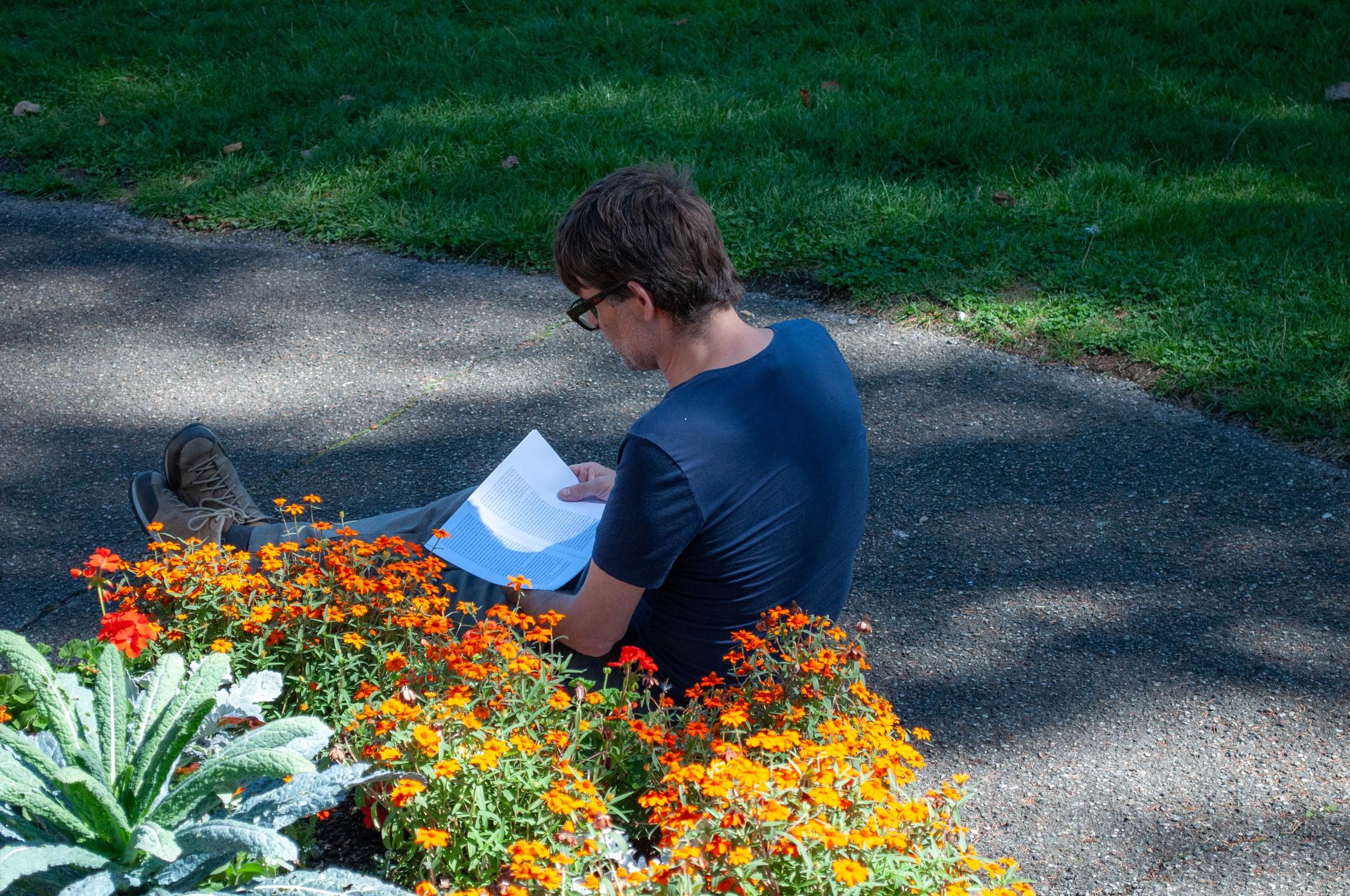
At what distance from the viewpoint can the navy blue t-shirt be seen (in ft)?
6.97

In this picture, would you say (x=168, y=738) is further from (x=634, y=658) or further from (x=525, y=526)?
(x=525, y=526)

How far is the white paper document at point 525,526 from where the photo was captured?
8.57ft

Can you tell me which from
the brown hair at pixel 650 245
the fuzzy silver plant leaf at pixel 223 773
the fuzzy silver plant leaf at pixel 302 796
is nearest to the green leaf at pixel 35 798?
the fuzzy silver plant leaf at pixel 223 773

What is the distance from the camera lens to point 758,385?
225cm

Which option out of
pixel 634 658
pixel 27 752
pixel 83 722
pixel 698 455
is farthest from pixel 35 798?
pixel 698 455

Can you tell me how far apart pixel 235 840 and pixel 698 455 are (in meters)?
1.00

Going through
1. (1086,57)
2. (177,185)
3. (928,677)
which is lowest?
(928,677)

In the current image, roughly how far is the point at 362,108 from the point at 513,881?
18.6 ft

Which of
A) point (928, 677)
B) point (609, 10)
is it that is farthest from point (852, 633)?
point (609, 10)

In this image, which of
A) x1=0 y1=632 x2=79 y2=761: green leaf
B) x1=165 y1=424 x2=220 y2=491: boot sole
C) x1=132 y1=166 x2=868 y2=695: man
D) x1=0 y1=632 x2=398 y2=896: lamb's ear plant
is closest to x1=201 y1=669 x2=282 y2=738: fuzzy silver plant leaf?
x1=0 y1=632 x2=398 y2=896: lamb's ear plant

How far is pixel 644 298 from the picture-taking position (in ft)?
7.74

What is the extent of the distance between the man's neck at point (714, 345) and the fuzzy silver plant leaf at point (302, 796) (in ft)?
3.35

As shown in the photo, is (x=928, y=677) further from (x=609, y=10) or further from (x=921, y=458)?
(x=609, y=10)

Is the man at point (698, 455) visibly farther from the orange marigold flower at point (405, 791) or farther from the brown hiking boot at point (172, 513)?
the brown hiking boot at point (172, 513)
